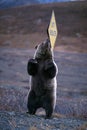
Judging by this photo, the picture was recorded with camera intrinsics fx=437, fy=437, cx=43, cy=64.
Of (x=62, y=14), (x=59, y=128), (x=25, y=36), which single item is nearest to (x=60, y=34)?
(x=62, y=14)

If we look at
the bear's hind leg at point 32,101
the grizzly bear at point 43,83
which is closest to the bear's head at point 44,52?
the grizzly bear at point 43,83

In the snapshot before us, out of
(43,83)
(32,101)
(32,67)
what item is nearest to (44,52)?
(32,67)

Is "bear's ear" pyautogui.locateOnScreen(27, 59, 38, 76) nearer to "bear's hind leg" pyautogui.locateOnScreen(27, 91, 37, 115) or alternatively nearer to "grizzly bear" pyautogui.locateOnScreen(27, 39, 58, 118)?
"grizzly bear" pyautogui.locateOnScreen(27, 39, 58, 118)

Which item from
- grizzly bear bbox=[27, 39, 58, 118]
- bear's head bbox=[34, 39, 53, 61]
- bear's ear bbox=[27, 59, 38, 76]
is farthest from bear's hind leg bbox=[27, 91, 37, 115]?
bear's head bbox=[34, 39, 53, 61]

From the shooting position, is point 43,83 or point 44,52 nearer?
point 43,83

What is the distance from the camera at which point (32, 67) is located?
20.0ft

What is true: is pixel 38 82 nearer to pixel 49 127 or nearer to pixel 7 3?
pixel 49 127

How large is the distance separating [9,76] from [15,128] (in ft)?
29.5

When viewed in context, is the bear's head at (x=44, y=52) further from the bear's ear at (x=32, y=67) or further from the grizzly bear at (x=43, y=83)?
A: the bear's ear at (x=32, y=67)

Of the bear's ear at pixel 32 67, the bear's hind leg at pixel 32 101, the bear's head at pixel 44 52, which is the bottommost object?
the bear's hind leg at pixel 32 101

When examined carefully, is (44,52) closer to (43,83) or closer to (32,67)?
(32,67)

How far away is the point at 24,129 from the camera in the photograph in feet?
15.4

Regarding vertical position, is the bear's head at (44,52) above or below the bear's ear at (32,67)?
above

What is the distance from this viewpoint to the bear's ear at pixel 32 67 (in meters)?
6.07
